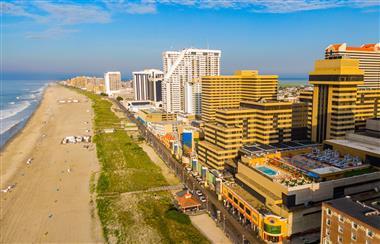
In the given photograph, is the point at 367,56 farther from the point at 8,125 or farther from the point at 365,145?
the point at 8,125

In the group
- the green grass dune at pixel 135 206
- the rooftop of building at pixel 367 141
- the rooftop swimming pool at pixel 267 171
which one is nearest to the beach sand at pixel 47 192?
the green grass dune at pixel 135 206

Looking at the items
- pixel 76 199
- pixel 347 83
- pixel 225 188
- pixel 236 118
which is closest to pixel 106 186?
pixel 76 199

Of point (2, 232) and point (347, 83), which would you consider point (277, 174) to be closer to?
point (347, 83)

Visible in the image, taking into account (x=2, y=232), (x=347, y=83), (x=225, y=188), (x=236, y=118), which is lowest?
(x=2, y=232)

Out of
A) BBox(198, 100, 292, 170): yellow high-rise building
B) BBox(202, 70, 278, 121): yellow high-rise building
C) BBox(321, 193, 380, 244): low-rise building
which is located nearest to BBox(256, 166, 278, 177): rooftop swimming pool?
BBox(321, 193, 380, 244): low-rise building

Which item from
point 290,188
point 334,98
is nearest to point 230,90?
Answer: point 334,98

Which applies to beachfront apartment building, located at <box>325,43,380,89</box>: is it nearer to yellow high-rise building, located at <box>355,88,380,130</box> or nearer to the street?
yellow high-rise building, located at <box>355,88,380,130</box>
